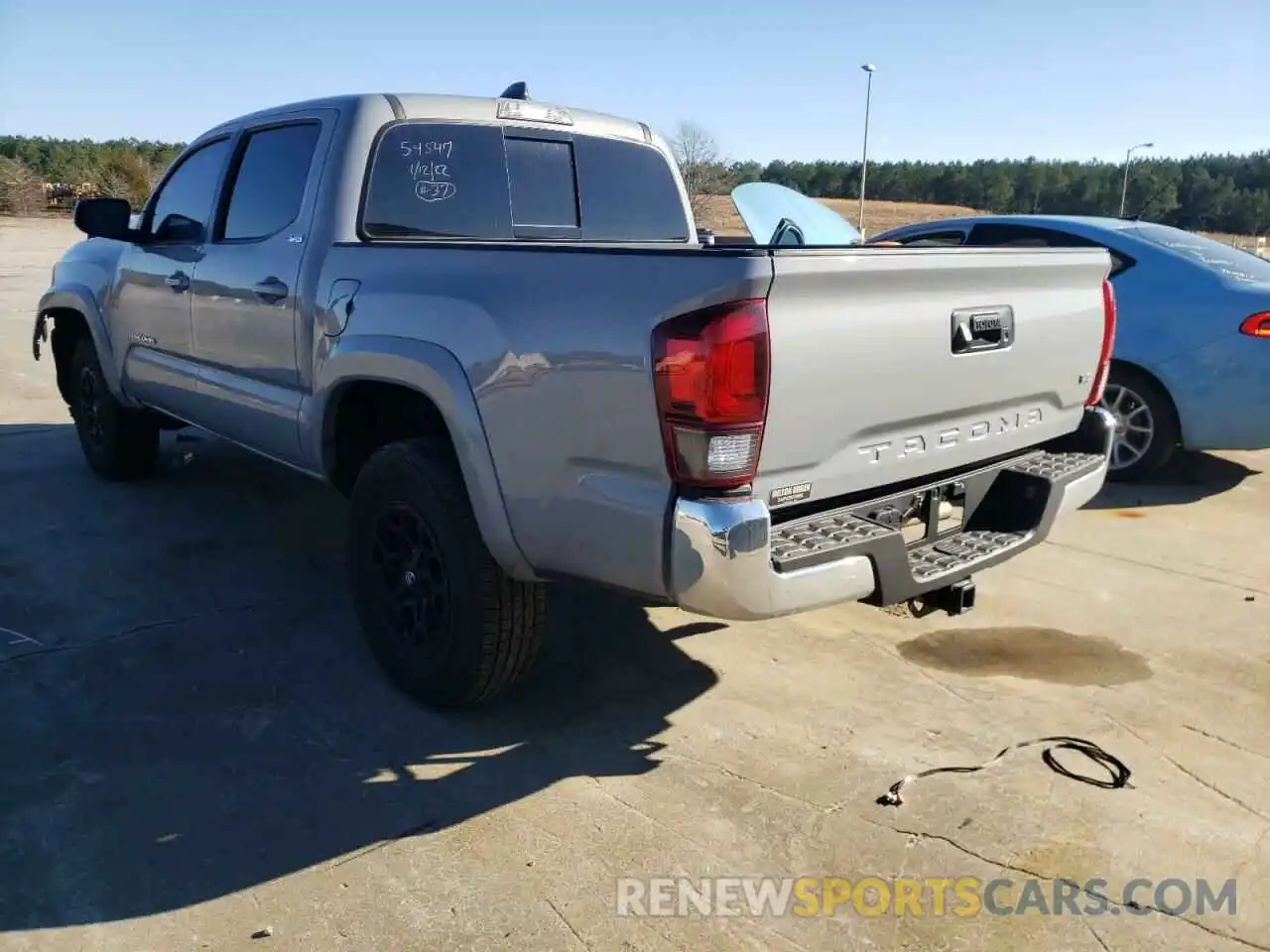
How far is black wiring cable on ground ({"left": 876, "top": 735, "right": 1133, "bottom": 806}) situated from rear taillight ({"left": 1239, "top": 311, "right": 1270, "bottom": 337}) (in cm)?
357

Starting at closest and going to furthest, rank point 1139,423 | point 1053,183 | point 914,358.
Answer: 1. point 914,358
2. point 1139,423
3. point 1053,183

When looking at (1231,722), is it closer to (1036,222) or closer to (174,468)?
(1036,222)

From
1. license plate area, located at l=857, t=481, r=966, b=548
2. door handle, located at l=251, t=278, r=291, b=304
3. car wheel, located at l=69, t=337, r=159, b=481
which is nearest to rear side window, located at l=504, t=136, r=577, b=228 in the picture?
door handle, located at l=251, t=278, r=291, b=304

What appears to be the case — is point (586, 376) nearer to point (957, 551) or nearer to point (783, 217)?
point (957, 551)

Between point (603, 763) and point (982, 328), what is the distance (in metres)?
1.78

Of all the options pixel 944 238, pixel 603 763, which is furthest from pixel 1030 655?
pixel 944 238

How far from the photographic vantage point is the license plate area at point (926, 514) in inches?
117

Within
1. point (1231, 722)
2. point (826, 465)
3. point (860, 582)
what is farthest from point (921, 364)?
point (1231, 722)

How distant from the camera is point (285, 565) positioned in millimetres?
4926

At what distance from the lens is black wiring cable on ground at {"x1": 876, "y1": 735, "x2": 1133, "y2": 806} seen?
304cm

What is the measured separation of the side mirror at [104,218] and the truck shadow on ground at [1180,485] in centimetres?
560

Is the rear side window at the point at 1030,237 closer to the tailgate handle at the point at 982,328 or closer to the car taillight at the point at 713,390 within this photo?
the tailgate handle at the point at 982,328

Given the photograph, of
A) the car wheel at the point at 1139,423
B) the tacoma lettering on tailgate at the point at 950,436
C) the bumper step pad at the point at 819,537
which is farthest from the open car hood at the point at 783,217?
the car wheel at the point at 1139,423

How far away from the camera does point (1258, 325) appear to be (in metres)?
5.75
